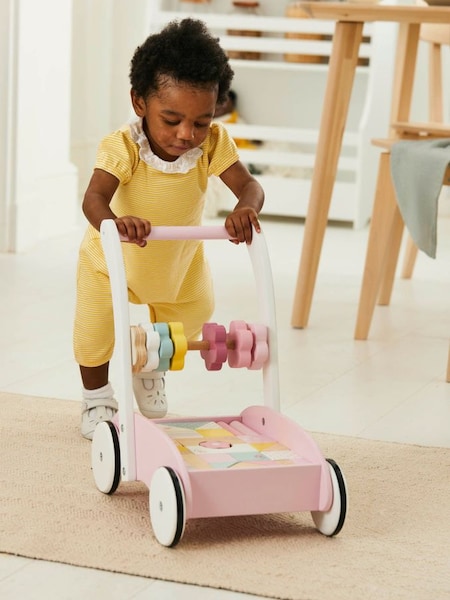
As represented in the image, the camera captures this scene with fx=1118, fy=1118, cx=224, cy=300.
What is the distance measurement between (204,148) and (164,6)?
10.2 ft

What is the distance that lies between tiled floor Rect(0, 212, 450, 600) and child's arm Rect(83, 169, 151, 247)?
0.41 metres

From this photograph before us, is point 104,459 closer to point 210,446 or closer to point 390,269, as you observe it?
point 210,446

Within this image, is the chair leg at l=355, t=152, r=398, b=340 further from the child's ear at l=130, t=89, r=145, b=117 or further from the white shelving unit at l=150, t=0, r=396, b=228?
the white shelving unit at l=150, t=0, r=396, b=228

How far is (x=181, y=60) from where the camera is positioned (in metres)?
1.41

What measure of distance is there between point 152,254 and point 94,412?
255 mm

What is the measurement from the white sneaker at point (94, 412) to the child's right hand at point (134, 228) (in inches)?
14.8

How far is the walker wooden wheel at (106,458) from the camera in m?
1.34

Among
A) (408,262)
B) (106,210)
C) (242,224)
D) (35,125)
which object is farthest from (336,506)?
(35,125)

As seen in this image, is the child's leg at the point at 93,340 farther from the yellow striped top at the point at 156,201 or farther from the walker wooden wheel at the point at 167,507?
the walker wooden wheel at the point at 167,507

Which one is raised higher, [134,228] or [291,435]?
[134,228]

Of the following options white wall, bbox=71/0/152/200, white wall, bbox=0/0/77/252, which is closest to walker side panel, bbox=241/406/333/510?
white wall, bbox=0/0/77/252

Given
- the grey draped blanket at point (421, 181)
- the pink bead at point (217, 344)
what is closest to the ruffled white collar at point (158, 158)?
the pink bead at point (217, 344)

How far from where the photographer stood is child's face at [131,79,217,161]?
140 centimetres

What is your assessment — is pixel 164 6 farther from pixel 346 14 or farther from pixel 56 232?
pixel 346 14
